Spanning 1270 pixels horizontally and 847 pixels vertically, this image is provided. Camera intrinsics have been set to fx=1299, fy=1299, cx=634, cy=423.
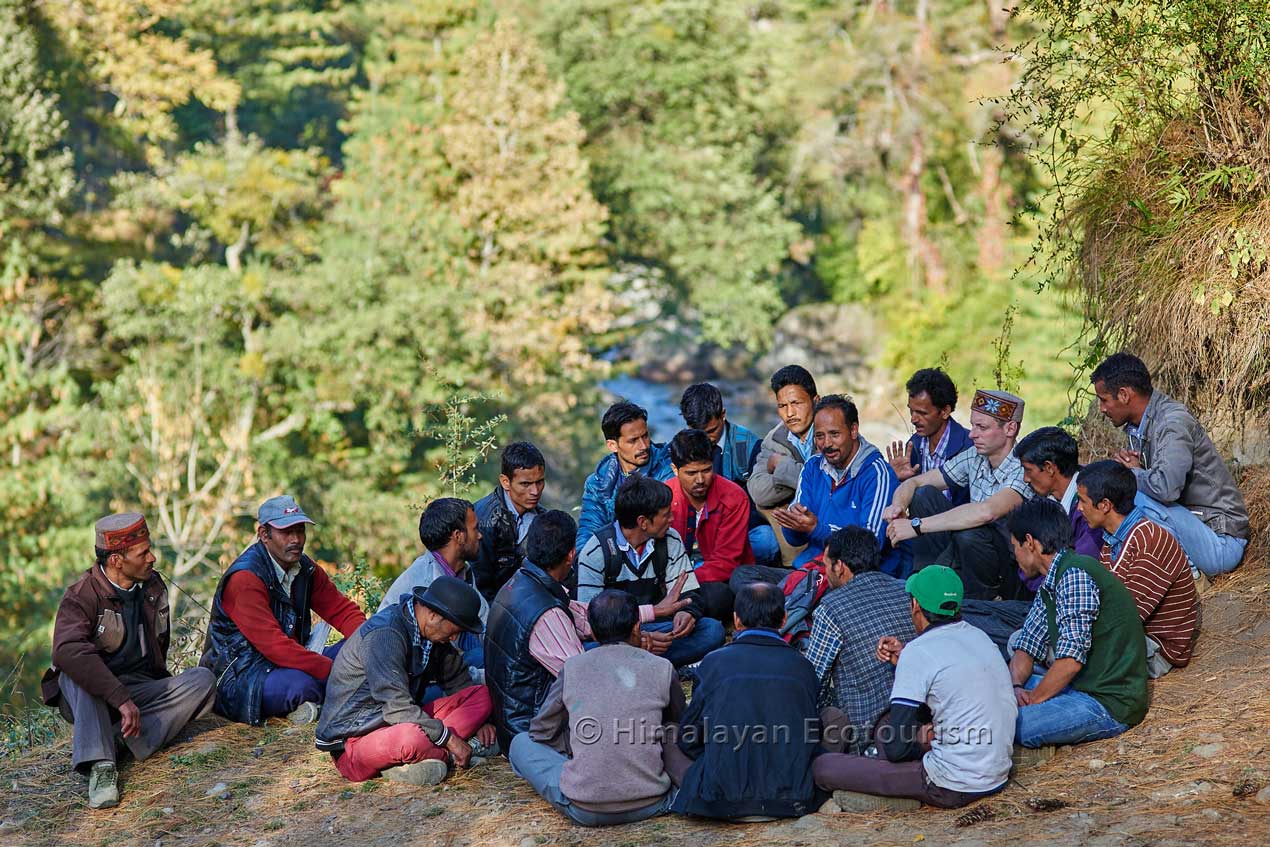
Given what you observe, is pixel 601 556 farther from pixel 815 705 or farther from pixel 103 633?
pixel 103 633

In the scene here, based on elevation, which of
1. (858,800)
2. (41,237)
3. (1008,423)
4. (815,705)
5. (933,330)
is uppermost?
(41,237)

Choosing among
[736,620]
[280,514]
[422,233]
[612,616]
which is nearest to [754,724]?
[736,620]

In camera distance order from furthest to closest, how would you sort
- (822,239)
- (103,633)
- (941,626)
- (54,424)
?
(822,239) < (54,424) < (103,633) < (941,626)

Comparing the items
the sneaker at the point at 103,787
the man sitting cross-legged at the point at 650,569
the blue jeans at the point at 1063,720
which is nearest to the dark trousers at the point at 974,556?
the blue jeans at the point at 1063,720

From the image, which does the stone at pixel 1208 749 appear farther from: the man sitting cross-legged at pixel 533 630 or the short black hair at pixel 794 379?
the short black hair at pixel 794 379

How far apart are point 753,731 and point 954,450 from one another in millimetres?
2641

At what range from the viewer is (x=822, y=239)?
31.2 metres

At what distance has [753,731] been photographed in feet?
17.0

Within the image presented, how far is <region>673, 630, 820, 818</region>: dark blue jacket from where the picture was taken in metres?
5.17

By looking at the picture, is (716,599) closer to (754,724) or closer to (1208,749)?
(754,724)

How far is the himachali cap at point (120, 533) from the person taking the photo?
6051 millimetres

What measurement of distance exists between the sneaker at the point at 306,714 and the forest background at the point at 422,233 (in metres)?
2.94

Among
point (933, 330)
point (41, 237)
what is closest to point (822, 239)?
point (933, 330)

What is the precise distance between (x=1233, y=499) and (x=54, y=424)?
18.3 meters
